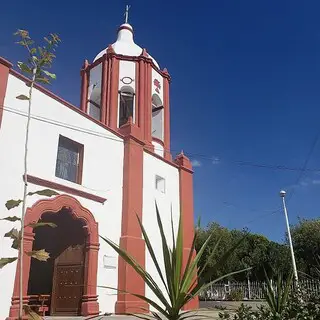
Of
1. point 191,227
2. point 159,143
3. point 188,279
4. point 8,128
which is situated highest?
point 159,143

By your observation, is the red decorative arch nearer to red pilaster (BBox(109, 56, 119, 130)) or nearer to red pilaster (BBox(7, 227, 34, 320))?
red pilaster (BBox(7, 227, 34, 320))

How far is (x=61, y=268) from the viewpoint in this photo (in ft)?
39.5

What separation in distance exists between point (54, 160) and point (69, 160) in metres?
0.86

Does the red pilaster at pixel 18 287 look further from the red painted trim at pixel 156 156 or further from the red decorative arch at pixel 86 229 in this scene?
the red painted trim at pixel 156 156

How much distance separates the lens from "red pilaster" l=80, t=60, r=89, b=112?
16.6 m

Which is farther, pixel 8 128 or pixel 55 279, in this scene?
pixel 55 279

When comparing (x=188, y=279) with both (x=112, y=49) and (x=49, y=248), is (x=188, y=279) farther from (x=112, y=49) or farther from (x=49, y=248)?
(x=112, y=49)

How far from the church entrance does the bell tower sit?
4340mm

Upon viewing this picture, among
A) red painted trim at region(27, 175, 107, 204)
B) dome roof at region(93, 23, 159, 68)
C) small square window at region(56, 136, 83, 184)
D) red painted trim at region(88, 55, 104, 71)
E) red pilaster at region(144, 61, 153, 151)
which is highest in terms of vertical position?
dome roof at region(93, 23, 159, 68)

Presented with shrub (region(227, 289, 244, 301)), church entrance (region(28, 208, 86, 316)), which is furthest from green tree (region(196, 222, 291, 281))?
church entrance (region(28, 208, 86, 316))

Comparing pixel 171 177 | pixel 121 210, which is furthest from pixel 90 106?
pixel 121 210

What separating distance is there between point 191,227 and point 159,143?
3948 mm

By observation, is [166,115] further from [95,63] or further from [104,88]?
[95,63]

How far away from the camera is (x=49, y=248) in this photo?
1296 cm
